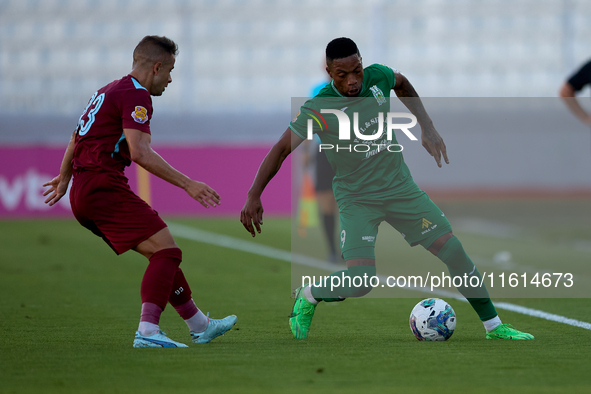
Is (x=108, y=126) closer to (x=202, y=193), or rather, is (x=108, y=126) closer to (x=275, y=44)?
(x=202, y=193)

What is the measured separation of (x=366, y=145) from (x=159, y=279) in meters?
1.55

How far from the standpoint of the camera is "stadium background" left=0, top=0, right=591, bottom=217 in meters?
24.0

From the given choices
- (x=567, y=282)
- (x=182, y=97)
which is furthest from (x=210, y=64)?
(x=567, y=282)

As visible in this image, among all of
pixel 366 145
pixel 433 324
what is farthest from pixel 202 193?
pixel 433 324

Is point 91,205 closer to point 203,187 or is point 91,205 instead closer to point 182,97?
point 203,187

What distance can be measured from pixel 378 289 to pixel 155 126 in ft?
56.2

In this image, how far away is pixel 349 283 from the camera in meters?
4.86

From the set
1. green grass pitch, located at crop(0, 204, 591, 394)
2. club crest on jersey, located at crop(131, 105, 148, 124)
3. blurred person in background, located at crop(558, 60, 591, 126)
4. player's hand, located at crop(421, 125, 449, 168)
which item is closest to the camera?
green grass pitch, located at crop(0, 204, 591, 394)

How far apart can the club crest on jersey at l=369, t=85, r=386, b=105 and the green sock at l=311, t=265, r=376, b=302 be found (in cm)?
104

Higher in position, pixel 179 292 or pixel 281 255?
pixel 179 292

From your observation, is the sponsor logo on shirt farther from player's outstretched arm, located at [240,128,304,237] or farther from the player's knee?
player's outstretched arm, located at [240,128,304,237]

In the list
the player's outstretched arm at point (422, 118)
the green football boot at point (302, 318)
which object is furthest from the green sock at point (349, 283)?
the player's outstretched arm at point (422, 118)

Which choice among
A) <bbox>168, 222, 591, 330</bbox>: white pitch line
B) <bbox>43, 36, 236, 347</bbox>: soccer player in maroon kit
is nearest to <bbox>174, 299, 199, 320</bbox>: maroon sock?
<bbox>43, 36, 236, 347</bbox>: soccer player in maroon kit

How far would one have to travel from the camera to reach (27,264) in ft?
32.4
